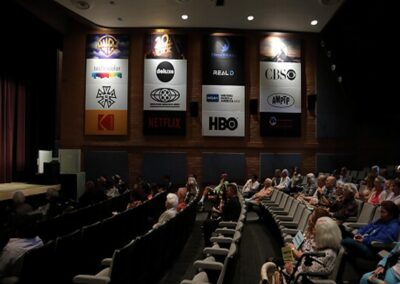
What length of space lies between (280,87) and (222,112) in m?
2.17

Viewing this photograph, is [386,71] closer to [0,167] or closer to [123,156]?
[123,156]

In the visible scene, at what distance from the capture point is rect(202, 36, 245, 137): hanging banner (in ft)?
46.1

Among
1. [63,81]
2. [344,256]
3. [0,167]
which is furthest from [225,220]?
[63,81]

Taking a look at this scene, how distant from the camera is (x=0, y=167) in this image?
12.5 metres

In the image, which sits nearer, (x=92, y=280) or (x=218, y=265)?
(x=92, y=280)

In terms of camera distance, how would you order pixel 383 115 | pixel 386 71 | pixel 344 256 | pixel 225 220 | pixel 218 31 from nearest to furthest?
pixel 344 256, pixel 225 220, pixel 386 71, pixel 383 115, pixel 218 31

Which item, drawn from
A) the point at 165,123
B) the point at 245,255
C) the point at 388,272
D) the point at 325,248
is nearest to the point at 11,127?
the point at 165,123

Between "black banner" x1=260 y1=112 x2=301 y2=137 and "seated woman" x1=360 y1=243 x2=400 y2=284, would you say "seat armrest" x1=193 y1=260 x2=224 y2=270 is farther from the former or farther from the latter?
"black banner" x1=260 y1=112 x2=301 y2=137

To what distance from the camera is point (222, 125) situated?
46.3ft

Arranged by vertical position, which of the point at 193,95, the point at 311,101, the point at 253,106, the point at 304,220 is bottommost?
the point at 304,220

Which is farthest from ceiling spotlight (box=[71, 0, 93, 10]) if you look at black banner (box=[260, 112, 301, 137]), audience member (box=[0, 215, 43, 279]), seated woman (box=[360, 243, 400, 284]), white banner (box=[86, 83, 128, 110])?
seated woman (box=[360, 243, 400, 284])

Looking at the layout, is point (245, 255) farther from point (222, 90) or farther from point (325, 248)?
point (222, 90)

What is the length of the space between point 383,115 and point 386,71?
2041 mm

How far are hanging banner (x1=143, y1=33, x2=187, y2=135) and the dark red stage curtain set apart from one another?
4067 millimetres
